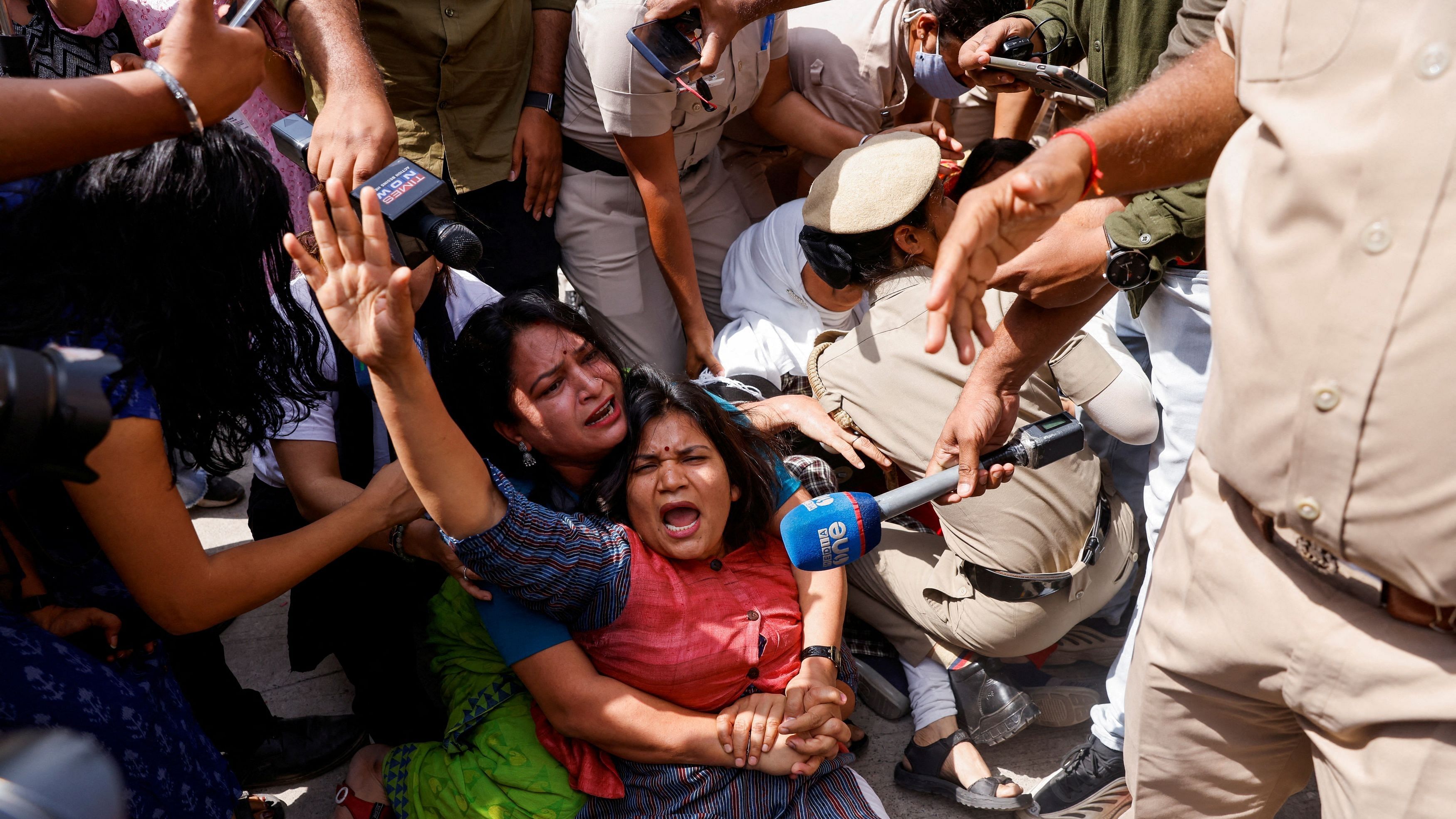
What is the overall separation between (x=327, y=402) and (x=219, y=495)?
4.67 ft

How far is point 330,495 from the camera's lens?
7.63ft

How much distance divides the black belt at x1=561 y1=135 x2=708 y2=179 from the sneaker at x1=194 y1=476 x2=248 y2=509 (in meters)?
1.68

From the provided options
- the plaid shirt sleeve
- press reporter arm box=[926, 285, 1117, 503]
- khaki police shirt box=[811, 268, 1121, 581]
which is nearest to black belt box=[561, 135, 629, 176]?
khaki police shirt box=[811, 268, 1121, 581]

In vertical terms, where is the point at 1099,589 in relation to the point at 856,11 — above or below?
below

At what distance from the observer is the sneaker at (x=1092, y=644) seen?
2803 millimetres

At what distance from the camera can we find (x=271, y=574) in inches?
77.6

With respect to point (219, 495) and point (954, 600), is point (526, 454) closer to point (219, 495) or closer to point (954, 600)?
point (954, 600)

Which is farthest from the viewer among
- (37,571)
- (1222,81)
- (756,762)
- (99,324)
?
(756,762)

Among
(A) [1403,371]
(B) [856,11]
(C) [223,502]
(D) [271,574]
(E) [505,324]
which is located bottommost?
(C) [223,502]

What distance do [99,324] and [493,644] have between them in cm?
109

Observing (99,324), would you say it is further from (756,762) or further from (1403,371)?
(1403,371)

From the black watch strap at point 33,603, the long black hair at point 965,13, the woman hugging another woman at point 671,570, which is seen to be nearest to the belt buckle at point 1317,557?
the woman hugging another woman at point 671,570

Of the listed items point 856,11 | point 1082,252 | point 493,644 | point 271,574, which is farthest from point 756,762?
point 856,11

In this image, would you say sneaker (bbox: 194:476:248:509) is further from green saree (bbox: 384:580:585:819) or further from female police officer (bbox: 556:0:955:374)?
green saree (bbox: 384:580:585:819)
